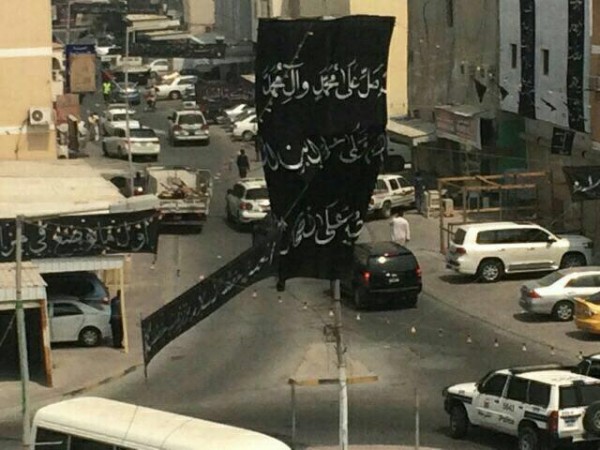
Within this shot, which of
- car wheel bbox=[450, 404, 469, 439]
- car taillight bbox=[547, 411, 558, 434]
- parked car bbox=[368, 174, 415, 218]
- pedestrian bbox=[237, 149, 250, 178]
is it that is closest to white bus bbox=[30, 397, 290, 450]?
car taillight bbox=[547, 411, 558, 434]

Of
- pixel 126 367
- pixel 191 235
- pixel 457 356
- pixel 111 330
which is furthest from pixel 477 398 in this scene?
pixel 191 235

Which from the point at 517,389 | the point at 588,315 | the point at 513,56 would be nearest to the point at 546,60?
the point at 513,56

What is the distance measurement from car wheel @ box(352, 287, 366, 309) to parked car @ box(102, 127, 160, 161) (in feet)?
89.3

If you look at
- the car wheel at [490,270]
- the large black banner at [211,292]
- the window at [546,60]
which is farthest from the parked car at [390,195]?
the large black banner at [211,292]

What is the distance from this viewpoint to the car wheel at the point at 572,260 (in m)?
43.5

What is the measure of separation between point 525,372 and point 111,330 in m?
12.8

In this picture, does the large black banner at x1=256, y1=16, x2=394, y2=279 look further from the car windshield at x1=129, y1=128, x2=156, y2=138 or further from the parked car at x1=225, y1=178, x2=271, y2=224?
the car windshield at x1=129, y1=128, x2=156, y2=138

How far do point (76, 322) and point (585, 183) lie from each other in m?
13.6

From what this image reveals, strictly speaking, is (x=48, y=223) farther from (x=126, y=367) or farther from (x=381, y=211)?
(x=381, y=211)

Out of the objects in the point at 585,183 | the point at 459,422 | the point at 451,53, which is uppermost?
the point at 451,53

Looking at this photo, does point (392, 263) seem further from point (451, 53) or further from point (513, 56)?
point (451, 53)

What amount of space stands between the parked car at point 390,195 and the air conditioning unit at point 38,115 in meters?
10.5

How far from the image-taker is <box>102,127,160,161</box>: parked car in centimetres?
6706

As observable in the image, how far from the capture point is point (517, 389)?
1068 inches
